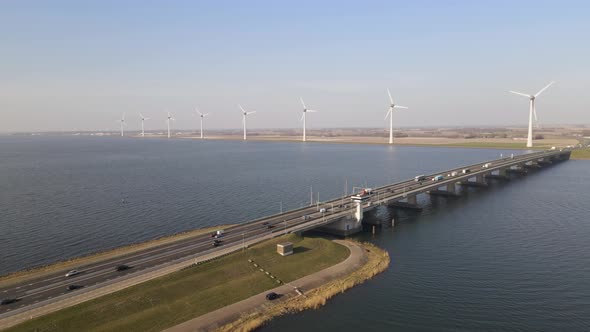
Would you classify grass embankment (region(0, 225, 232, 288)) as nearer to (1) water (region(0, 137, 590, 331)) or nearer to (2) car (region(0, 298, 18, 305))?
(1) water (region(0, 137, 590, 331))

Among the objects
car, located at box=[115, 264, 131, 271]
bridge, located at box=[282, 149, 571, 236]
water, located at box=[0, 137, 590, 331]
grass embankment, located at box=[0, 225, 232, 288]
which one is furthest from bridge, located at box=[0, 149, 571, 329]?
water, located at box=[0, 137, 590, 331]

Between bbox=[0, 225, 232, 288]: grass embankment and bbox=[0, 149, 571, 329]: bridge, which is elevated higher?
bbox=[0, 149, 571, 329]: bridge

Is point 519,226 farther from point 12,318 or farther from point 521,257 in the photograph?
point 12,318

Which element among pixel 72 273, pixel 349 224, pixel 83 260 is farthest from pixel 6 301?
pixel 349 224

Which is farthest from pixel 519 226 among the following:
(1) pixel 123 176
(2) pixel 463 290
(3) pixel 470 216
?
(1) pixel 123 176

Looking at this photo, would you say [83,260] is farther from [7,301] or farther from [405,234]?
[405,234]

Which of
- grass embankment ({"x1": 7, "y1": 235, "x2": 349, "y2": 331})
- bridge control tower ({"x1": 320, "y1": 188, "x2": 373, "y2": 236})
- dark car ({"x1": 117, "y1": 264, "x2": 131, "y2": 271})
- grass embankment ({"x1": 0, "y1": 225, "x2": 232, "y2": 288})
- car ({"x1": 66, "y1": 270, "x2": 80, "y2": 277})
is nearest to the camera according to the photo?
grass embankment ({"x1": 7, "y1": 235, "x2": 349, "y2": 331})

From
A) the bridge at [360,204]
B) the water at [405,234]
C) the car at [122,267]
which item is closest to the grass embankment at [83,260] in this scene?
the water at [405,234]

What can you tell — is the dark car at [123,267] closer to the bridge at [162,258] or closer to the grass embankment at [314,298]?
the bridge at [162,258]
